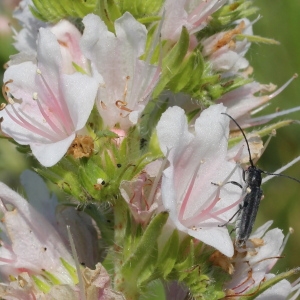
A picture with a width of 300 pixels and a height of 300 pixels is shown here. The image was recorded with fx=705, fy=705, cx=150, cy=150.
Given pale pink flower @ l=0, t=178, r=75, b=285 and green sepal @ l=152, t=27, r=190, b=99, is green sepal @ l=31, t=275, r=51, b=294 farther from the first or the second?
green sepal @ l=152, t=27, r=190, b=99

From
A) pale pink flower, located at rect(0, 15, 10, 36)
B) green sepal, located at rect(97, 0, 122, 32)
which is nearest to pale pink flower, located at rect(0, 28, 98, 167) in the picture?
green sepal, located at rect(97, 0, 122, 32)

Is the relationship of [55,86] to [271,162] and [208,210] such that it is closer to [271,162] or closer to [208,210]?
[208,210]

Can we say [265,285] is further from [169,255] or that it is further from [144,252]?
[144,252]

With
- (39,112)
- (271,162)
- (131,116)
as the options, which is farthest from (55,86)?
(271,162)

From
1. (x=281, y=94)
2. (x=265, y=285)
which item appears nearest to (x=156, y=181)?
(x=265, y=285)

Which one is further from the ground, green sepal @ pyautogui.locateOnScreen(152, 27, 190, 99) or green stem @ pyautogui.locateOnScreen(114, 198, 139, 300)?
green sepal @ pyautogui.locateOnScreen(152, 27, 190, 99)

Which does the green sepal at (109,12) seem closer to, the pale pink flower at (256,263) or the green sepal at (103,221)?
the green sepal at (103,221)
